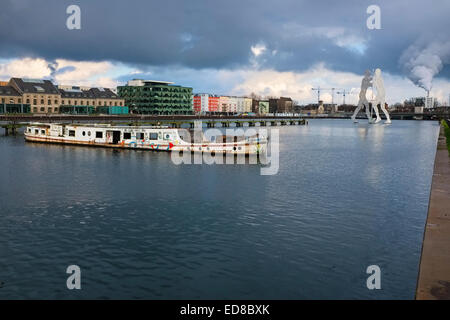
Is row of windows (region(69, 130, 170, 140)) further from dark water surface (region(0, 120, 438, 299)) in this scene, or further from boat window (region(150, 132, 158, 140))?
dark water surface (region(0, 120, 438, 299))

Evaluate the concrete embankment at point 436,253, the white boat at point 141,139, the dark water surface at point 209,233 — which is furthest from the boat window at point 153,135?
the concrete embankment at point 436,253

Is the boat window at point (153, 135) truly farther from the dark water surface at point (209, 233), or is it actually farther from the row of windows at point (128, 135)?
the dark water surface at point (209, 233)

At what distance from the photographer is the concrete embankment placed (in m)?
14.3

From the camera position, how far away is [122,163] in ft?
178

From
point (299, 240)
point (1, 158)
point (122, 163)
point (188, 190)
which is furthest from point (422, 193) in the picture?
point (1, 158)

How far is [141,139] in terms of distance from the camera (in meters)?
69.6

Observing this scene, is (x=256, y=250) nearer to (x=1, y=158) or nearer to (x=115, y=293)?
(x=115, y=293)

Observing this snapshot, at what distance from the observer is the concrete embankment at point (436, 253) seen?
14346 mm

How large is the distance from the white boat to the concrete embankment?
33.8m

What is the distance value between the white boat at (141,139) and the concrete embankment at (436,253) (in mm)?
33773

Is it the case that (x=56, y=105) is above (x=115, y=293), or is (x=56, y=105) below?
above

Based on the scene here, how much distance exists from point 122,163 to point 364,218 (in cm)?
3526

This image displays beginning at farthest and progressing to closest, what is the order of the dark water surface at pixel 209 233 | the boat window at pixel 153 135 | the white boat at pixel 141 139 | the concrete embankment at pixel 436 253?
the boat window at pixel 153 135 < the white boat at pixel 141 139 < the dark water surface at pixel 209 233 < the concrete embankment at pixel 436 253
